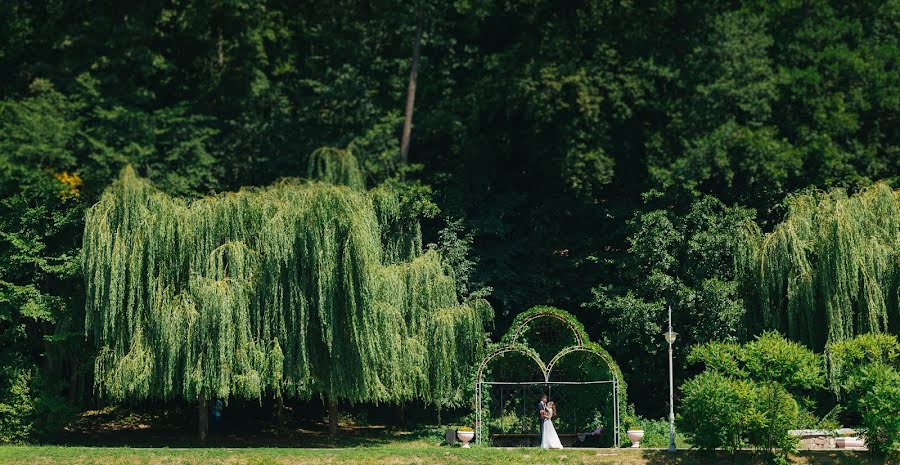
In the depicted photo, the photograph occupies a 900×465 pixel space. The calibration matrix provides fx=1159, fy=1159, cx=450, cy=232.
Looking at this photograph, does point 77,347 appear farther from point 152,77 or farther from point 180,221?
point 152,77

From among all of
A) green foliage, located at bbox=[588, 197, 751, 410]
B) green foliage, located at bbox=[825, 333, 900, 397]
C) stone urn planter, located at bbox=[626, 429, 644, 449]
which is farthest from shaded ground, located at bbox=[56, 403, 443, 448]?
green foliage, located at bbox=[825, 333, 900, 397]

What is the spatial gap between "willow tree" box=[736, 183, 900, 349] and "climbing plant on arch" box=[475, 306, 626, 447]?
4703 mm

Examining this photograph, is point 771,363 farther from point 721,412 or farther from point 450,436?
point 450,436

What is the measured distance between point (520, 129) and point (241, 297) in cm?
1524

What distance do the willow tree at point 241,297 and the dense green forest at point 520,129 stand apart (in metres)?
3.50

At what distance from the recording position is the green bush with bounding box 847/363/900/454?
24625mm

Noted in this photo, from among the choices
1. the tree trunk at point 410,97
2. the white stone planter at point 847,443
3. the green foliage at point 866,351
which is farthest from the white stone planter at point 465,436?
the tree trunk at point 410,97

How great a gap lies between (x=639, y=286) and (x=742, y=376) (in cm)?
885

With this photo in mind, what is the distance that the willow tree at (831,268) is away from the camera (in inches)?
1139

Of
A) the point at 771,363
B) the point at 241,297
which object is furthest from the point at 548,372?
the point at 241,297

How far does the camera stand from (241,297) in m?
26.9

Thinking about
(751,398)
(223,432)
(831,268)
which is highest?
(831,268)

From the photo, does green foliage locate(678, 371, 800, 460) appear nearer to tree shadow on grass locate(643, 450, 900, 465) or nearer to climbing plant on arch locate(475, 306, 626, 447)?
tree shadow on grass locate(643, 450, 900, 465)

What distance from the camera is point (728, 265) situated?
33969 millimetres
